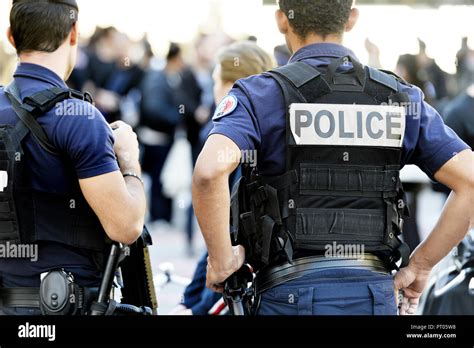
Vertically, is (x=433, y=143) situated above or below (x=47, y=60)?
below

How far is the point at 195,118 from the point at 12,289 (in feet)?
24.1

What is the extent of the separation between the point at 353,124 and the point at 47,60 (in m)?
1.01

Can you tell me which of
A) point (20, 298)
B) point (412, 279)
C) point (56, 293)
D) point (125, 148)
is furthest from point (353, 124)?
point (20, 298)

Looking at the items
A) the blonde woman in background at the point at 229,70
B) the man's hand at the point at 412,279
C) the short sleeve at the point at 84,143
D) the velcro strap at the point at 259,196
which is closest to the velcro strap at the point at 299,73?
the velcro strap at the point at 259,196

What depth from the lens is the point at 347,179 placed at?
314 centimetres

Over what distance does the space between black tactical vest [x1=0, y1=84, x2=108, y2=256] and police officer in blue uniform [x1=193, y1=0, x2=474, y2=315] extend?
374 millimetres

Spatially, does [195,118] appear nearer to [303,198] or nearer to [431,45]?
[431,45]

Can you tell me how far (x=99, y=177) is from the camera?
2.95 metres

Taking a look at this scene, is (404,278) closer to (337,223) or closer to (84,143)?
(337,223)

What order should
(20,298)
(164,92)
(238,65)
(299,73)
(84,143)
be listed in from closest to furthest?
(84,143) < (20,298) < (299,73) < (238,65) < (164,92)

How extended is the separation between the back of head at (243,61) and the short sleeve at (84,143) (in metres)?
1.63

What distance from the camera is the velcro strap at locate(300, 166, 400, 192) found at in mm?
3109

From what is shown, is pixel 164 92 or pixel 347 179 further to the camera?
pixel 164 92

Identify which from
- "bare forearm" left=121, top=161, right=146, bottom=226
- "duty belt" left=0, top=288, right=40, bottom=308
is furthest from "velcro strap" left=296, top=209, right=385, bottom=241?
"duty belt" left=0, top=288, right=40, bottom=308
